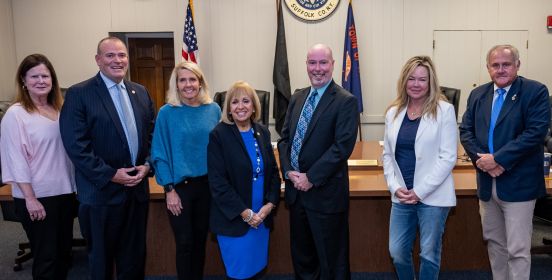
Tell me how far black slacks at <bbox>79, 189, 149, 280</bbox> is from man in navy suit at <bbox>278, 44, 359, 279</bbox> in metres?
0.77

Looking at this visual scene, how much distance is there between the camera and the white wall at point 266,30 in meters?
5.41

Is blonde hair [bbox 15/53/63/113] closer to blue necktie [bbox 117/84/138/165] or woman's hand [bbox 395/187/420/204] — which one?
blue necktie [bbox 117/84/138/165]

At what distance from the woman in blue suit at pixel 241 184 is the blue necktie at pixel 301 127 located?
0.12 metres

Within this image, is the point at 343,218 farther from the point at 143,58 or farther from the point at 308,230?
the point at 143,58

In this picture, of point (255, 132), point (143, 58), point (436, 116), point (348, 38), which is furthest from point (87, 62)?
point (436, 116)

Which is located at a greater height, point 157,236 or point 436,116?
point 436,116

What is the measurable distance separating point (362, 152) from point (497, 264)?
1.54m

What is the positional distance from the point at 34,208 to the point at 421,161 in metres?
1.80

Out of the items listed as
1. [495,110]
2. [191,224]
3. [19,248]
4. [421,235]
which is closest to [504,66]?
[495,110]

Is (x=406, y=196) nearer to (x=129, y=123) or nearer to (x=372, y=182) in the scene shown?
(x=372, y=182)

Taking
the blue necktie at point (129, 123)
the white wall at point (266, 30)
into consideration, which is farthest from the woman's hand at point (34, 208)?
the white wall at point (266, 30)

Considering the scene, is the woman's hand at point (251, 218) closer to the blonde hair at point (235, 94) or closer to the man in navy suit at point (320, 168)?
the man in navy suit at point (320, 168)

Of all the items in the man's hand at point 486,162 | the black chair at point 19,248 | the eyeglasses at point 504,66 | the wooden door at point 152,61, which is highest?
the wooden door at point 152,61

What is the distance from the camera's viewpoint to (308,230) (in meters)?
2.22
